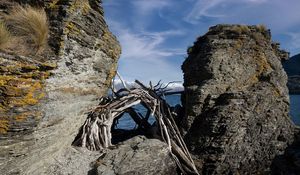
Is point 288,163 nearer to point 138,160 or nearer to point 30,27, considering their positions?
point 138,160

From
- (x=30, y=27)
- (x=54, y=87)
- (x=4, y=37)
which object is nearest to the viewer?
(x=4, y=37)

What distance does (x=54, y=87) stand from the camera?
620 cm

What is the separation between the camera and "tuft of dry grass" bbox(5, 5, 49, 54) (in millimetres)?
6301

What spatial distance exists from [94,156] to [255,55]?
6577 millimetres

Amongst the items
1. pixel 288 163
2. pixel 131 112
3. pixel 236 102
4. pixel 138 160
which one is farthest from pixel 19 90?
pixel 288 163

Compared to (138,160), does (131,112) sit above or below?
above

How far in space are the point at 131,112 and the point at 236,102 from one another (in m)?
4.17

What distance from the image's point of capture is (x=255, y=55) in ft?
35.1

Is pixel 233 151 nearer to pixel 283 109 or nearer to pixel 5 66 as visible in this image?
pixel 283 109

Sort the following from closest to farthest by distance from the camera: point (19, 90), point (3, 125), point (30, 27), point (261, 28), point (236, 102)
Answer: point (3, 125)
point (19, 90)
point (30, 27)
point (236, 102)
point (261, 28)

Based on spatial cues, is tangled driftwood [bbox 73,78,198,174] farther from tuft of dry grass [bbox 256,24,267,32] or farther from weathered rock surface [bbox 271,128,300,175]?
tuft of dry grass [bbox 256,24,267,32]

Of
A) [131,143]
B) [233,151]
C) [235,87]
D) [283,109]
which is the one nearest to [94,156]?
[131,143]

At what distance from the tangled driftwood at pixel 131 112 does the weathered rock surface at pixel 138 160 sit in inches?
36.2

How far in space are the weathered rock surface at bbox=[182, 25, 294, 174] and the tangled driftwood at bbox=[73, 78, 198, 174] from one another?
0.36m
